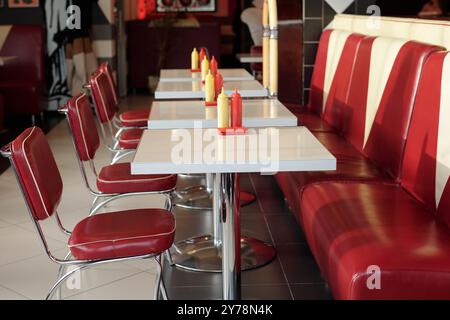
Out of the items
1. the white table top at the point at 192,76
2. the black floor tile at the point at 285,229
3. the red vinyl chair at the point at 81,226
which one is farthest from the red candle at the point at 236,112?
the white table top at the point at 192,76

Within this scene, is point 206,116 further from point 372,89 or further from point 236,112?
point 372,89

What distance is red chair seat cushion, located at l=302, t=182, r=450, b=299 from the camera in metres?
2.19

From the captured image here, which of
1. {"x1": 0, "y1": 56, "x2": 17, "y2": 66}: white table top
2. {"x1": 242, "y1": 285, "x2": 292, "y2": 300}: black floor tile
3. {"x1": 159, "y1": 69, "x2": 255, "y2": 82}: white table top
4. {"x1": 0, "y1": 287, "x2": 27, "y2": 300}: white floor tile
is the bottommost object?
{"x1": 242, "y1": 285, "x2": 292, "y2": 300}: black floor tile

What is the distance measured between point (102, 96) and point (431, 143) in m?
2.11

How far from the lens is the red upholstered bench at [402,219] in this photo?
220cm

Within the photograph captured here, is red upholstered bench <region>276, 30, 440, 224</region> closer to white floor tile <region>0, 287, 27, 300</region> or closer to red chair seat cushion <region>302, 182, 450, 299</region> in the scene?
red chair seat cushion <region>302, 182, 450, 299</region>

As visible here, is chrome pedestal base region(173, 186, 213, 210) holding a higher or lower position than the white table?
lower

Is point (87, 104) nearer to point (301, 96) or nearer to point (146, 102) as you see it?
point (301, 96)

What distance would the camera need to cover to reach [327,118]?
5.07 m

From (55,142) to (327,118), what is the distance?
117 inches

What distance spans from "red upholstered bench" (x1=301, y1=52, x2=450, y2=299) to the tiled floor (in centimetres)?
41

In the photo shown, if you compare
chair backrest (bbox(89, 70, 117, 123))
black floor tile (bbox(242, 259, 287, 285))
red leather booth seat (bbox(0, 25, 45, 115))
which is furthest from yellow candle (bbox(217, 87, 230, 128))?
red leather booth seat (bbox(0, 25, 45, 115))

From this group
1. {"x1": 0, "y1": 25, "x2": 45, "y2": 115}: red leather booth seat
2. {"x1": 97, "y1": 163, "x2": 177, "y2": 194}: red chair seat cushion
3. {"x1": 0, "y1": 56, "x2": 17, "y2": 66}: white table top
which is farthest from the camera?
{"x1": 0, "y1": 25, "x2": 45, "y2": 115}: red leather booth seat
